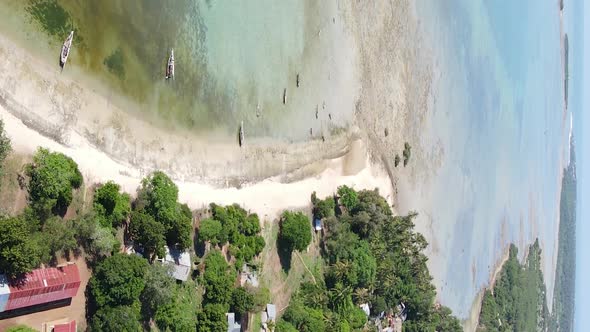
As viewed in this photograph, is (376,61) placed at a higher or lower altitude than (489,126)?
lower

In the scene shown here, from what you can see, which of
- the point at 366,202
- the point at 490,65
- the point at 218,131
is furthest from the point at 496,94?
the point at 218,131

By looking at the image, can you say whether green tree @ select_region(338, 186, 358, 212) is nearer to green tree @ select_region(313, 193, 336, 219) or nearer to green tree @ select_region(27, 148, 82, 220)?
green tree @ select_region(313, 193, 336, 219)

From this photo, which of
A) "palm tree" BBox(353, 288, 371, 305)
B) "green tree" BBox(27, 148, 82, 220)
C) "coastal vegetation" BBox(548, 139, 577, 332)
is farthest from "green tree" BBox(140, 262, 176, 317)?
"coastal vegetation" BBox(548, 139, 577, 332)

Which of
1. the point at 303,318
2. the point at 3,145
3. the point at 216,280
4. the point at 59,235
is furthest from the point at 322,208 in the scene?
the point at 3,145

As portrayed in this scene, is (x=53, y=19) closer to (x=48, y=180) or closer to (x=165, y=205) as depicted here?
(x=48, y=180)

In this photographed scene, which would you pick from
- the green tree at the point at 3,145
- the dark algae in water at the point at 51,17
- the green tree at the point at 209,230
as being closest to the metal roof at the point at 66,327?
the green tree at the point at 3,145

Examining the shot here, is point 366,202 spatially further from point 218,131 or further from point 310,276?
point 218,131
